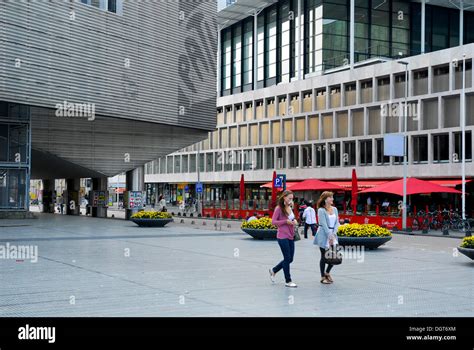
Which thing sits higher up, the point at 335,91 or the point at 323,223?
the point at 335,91

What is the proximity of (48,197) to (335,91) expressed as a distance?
96.0ft

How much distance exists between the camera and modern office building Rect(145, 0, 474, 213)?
50.5 metres

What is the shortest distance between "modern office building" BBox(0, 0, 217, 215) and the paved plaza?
16.5m

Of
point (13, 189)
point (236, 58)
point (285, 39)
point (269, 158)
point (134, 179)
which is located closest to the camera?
point (13, 189)

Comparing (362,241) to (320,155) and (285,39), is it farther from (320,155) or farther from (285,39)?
(285,39)

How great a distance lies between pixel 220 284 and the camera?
41.1 ft

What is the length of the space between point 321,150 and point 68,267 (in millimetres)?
49150

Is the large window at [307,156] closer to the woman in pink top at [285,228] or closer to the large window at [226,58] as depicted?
the large window at [226,58]

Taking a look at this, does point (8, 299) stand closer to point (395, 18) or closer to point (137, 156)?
point (137, 156)

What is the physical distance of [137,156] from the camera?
44.5 m

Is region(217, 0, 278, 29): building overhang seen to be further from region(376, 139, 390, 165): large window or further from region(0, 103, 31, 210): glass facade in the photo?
region(0, 103, 31, 210): glass facade

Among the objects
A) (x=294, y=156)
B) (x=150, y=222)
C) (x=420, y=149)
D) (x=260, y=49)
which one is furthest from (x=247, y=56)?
(x=150, y=222)

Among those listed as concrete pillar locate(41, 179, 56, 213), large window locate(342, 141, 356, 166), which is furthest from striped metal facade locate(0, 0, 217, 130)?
concrete pillar locate(41, 179, 56, 213)

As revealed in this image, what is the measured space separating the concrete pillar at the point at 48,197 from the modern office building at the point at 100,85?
14.2 meters
